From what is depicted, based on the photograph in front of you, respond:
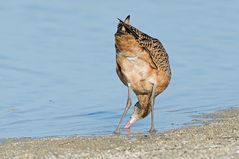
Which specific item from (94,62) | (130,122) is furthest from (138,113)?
(94,62)

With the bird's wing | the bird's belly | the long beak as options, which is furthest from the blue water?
the bird's wing

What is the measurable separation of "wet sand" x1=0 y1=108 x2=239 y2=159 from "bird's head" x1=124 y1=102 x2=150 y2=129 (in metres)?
0.76

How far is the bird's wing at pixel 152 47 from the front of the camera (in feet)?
35.4

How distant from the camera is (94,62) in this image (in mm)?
15172

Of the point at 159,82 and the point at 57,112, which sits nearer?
the point at 159,82

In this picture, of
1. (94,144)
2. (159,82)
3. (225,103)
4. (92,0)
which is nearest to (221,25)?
(92,0)

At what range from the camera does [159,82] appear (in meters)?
11.9

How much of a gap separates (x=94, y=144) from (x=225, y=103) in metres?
3.57

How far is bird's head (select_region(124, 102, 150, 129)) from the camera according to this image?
1200 centimetres

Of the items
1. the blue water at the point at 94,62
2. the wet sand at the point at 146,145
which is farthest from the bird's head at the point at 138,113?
the wet sand at the point at 146,145

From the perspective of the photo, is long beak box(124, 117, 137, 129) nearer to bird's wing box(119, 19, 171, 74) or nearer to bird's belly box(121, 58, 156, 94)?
bird's belly box(121, 58, 156, 94)

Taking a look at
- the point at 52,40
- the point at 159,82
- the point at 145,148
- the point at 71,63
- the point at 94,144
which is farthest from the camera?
the point at 52,40

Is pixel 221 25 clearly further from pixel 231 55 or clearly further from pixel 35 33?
pixel 35 33

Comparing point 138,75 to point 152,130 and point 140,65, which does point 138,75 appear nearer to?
point 140,65
